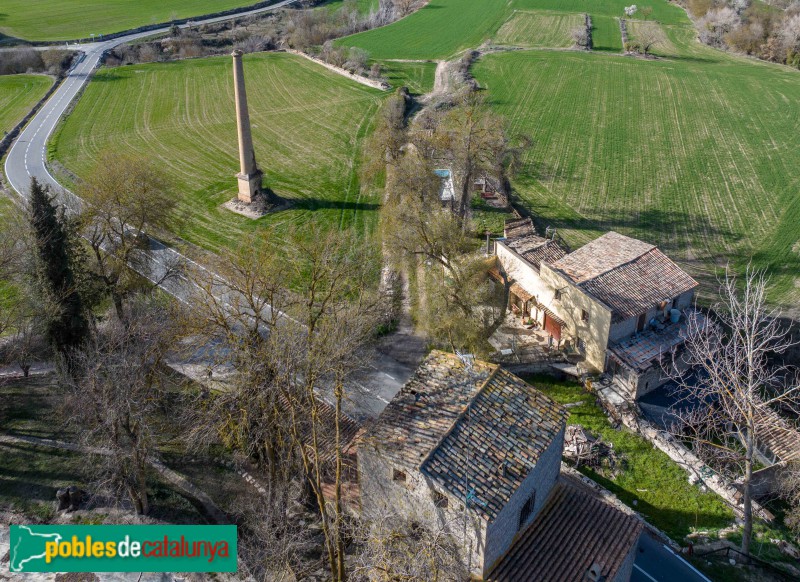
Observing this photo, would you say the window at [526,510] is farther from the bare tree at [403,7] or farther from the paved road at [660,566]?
the bare tree at [403,7]

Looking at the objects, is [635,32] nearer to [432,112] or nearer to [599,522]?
[432,112]

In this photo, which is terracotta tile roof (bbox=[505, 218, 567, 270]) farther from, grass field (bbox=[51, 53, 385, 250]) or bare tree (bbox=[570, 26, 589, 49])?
bare tree (bbox=[570, 26, 589, 49])

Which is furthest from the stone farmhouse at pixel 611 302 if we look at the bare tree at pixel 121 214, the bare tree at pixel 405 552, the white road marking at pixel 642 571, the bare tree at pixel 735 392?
the bare tree at pixel 121 214

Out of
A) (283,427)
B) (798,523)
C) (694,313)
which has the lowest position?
(798,523)

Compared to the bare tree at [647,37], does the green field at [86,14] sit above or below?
above

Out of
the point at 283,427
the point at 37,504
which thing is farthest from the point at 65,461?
the point at 283,427

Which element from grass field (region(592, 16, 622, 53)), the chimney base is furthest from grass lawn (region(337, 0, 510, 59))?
the chimney base

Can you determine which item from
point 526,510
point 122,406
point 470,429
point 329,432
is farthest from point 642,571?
point 122,406
